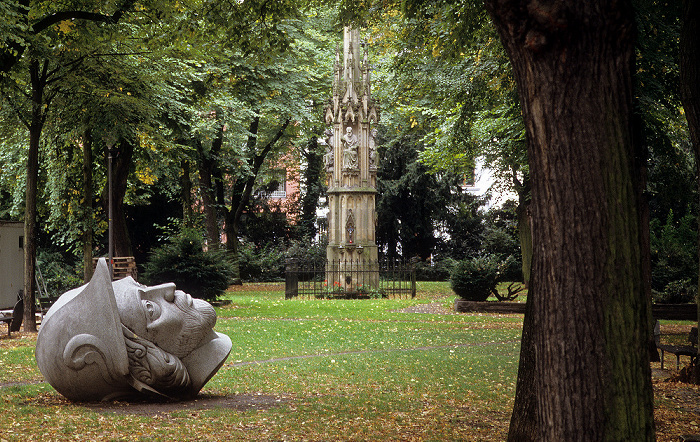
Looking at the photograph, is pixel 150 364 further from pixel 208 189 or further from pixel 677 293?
pixel 208 189

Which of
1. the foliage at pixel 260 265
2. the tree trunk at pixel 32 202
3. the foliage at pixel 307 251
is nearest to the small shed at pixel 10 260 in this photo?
the tree trunk at pixel 32 202

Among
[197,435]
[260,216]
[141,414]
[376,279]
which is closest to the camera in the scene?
[197,435]

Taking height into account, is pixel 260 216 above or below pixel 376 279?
above

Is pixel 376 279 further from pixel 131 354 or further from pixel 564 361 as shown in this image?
pixel 564 361

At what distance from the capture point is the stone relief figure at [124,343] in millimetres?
7363

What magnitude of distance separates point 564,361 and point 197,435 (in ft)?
12.4

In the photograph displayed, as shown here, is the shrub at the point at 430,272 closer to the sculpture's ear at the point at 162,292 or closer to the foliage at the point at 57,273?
the foliage at the point at 57,273

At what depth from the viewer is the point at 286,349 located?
12797mm

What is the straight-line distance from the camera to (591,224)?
11.8 ft

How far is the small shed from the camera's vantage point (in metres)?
20.8

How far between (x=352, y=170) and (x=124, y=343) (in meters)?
20.0

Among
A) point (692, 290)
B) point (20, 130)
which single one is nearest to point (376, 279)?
point (692, 290)

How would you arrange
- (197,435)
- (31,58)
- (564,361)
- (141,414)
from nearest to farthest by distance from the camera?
1. (564,361)
2. (197,435)
3. (141,414)
4. (31,58)

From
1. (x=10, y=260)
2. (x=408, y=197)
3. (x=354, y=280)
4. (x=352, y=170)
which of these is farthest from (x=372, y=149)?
(x=10, y=260)
